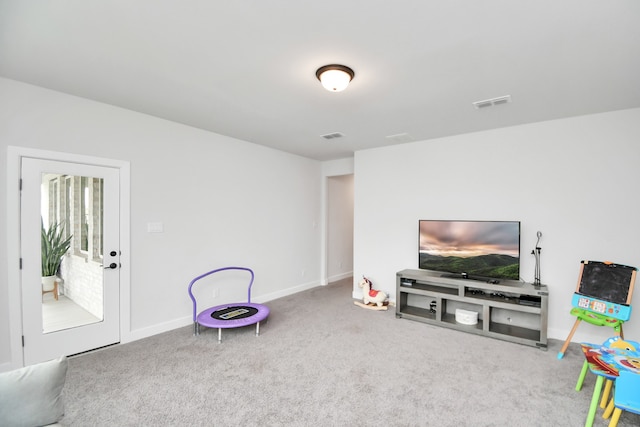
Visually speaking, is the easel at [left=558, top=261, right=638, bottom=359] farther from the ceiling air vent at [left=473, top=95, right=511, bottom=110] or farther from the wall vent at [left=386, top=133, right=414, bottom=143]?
the wall vent at [left=386, top=133, right=414, bottom=143]

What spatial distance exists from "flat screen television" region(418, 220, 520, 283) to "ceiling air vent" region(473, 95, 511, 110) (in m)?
1.49

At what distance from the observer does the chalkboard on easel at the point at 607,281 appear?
9.18ft

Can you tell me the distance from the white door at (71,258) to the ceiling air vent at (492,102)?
3997 millimetres

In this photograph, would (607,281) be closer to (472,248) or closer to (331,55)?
(472,248)

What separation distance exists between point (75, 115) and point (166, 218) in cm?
139

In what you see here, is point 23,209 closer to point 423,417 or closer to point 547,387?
point 423,417

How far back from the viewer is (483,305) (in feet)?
11.9

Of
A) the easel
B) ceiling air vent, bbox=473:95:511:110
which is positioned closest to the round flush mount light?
ceiling air vent, bbox=473:95:511:110

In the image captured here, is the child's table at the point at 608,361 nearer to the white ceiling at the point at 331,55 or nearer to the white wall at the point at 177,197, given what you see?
the white ceiling at the point at 331,55

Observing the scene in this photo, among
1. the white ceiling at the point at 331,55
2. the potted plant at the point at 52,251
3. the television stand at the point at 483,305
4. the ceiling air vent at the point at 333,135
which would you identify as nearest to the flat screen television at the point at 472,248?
the television stand at the point at 483,305

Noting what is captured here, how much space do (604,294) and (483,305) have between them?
3.65ft

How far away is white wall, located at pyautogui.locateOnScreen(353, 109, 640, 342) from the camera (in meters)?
3.25

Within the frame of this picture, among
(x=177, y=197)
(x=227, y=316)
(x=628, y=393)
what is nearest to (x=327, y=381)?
(x=227, y=316)

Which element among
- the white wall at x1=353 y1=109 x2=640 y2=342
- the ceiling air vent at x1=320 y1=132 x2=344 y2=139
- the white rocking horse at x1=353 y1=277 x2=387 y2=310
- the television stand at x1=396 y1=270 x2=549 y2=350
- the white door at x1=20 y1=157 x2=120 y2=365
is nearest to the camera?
the white door at x1=20 y1=157 x2=120 y2=365
